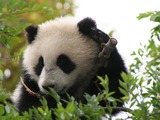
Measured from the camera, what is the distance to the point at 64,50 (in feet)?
17.0

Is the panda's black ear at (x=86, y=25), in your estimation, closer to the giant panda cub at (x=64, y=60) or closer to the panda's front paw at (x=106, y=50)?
the giant panda cub at (x=64, y=60)

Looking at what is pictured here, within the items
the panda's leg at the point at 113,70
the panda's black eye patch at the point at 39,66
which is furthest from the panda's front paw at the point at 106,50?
the panda's black eye patch at the point at 39,66

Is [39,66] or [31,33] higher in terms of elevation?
[31,33]

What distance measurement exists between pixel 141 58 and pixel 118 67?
958 millimetres

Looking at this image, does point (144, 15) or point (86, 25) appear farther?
point (86, 25)

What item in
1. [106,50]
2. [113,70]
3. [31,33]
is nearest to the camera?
[106,50]

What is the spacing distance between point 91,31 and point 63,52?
0.42 meters

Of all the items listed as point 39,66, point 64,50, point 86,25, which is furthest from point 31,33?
point 86,25

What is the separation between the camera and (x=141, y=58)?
13.5 feet

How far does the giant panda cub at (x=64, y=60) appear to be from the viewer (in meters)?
4.95

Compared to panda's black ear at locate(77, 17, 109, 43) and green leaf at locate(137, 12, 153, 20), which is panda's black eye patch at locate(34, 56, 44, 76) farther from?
green leaf at locate(137, 12, 153, 20)

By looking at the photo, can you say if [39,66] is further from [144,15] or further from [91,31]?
[144,15]

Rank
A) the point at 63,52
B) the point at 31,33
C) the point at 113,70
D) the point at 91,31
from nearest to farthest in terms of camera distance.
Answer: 1. the point at 113,70
2. the point at 63,52
3. the point at 91,31
4. the point at 31,33

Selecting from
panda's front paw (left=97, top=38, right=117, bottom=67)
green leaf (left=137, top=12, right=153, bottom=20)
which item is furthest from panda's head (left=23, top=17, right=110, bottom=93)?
green leaf (left=137, top=12, right=153, bottom=20)
